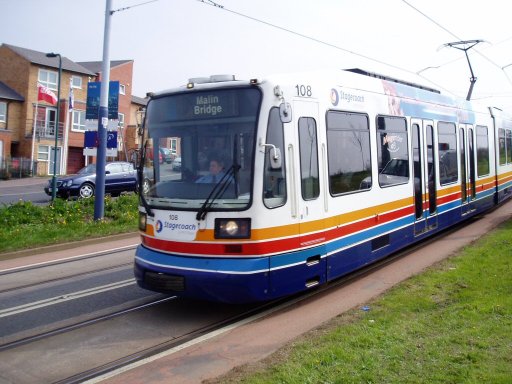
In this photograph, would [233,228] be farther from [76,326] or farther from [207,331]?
[76,326]

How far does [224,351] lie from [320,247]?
2.10 metres

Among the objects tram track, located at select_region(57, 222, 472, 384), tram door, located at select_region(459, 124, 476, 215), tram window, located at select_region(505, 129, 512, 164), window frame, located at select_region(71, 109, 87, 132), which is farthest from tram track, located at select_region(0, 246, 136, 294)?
window frame, located at select_region(71, 109, 87, 132)

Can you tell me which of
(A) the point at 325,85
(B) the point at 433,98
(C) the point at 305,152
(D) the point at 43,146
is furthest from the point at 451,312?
(D) the point at 43,146

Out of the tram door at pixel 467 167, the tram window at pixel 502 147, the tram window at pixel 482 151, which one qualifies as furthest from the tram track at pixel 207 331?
the tram window at pixel 502 147

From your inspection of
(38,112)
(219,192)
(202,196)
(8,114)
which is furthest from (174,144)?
(38,112)

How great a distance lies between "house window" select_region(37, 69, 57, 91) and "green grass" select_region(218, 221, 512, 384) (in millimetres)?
45888

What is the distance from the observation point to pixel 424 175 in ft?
33.2

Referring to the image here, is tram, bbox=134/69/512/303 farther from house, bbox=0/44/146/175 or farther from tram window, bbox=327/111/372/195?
house, bbox=0/44/146/175

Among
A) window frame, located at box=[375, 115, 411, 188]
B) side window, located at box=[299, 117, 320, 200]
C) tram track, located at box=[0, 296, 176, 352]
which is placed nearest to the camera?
tram track, located at box=[0, 296, 176, 352]

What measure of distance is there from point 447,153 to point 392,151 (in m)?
3.07

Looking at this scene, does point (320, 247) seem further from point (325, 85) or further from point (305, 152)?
point (325, 85)

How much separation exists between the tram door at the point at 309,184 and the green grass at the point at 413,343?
89cm

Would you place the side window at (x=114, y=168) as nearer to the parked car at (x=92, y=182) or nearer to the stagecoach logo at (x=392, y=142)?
the parked car at (x=92, y=182)

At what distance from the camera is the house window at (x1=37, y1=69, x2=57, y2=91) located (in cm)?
4632
